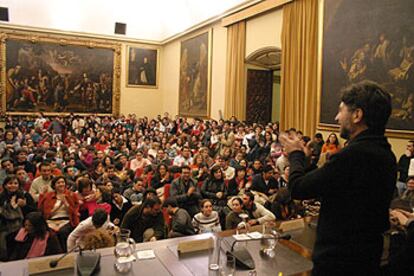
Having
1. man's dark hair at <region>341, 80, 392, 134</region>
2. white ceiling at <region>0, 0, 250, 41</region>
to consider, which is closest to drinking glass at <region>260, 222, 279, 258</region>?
man's dark hair at <region>341, 80, 392, 134</region>

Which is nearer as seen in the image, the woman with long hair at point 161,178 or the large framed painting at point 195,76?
the woman with long hair at point 161,178

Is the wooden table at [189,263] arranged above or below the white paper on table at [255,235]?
below

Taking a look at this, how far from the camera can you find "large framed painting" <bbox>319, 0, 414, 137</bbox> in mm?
8211

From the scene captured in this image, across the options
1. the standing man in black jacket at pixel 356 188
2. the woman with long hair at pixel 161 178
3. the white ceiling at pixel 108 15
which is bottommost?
the woman with long hair at pixel 161 178

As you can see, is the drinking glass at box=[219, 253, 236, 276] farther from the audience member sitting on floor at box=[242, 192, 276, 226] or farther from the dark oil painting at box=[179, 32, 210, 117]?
the dark oil painting at box=[179, 32, 210, 117]

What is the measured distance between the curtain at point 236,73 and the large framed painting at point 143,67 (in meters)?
8.24

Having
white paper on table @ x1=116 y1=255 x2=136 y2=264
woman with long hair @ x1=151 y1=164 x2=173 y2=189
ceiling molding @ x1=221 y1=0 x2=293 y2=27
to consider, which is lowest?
woman with long hair @ x1=151 y1=164 x2=173 y2=189

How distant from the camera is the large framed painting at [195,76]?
1695 cm

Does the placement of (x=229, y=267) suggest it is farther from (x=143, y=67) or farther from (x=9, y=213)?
(x=143, y=67)

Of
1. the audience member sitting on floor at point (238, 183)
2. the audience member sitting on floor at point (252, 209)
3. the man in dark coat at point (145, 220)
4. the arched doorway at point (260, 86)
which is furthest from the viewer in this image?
the arched doorway at point (260, 86)

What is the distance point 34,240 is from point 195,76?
47.0 ft

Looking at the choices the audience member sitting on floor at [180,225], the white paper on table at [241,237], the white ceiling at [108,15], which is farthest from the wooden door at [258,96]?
the white paper on table at [241,237]

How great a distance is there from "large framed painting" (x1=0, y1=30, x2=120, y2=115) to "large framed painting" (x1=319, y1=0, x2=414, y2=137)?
14.0 meters

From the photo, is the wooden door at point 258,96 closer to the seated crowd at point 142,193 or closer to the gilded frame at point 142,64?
the seated crowd at point 142,193
